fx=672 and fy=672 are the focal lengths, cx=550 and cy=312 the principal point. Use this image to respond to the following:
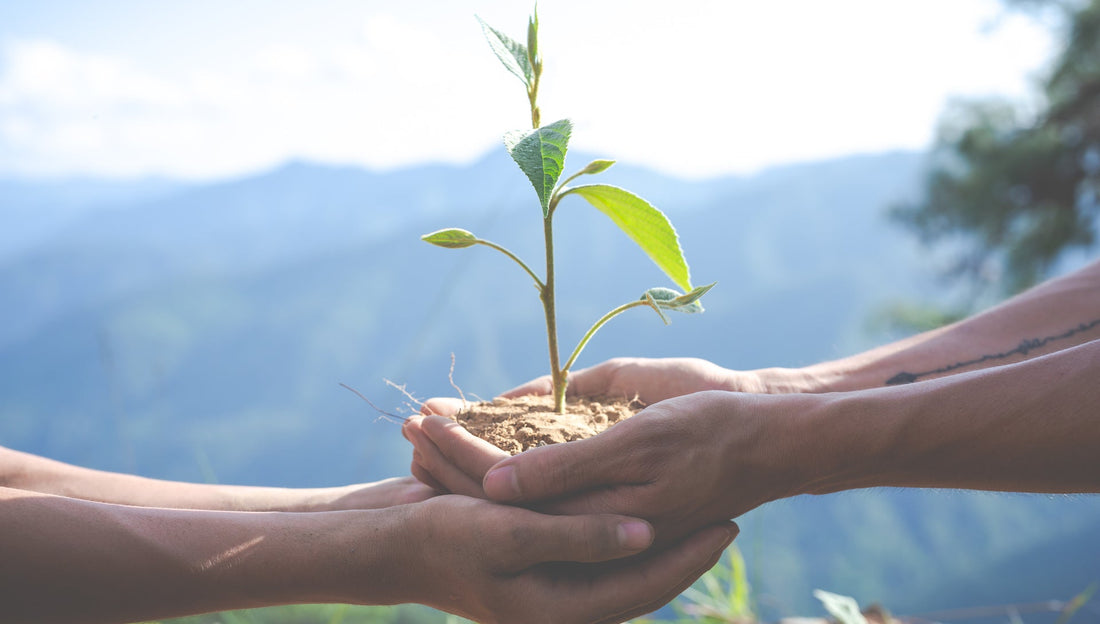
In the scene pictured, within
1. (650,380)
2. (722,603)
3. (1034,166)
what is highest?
(1034,166)

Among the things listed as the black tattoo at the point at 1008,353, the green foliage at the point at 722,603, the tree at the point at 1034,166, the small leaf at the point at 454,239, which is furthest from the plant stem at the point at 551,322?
the tree at the point at 1034,166

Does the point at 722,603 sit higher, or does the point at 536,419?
the point at 536,419

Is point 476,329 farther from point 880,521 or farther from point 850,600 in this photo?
point 850,600

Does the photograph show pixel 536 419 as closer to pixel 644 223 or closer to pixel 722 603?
pixel 644 223

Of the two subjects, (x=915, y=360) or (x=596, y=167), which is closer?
(x=596, y=167)

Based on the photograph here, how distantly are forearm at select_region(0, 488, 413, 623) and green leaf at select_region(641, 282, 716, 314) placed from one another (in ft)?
1.40

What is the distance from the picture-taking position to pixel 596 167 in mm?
874

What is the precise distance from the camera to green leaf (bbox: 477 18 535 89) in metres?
0.90

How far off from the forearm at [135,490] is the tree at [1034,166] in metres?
5.80

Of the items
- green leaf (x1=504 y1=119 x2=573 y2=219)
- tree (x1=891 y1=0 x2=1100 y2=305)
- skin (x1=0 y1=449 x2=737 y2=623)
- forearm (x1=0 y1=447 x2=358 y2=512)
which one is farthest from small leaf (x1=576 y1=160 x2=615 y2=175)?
tree (x1=891 y1=0 x2=1100 y2=305)

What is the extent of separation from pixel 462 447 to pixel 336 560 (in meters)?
0.18

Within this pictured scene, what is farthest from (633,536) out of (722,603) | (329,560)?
(722,603)

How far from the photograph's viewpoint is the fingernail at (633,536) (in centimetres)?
69

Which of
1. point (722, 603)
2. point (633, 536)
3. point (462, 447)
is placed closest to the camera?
point (633, 536)
